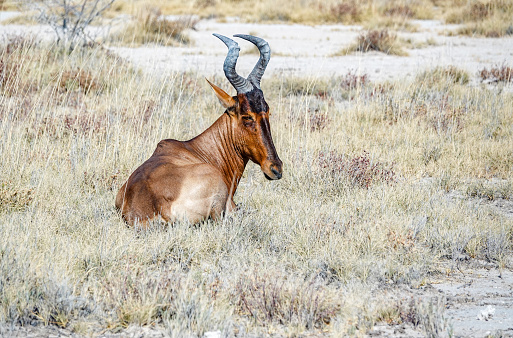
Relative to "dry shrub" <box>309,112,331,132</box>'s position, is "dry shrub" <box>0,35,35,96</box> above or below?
above

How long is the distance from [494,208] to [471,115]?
12.6 feet

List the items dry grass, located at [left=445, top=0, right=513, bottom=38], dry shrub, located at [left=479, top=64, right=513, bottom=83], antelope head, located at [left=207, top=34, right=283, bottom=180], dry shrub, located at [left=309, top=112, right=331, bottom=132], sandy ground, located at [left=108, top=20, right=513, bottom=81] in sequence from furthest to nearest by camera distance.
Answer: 1. dry grass, located at [left=445, top=0, right=513, bottom=38]
2. sandy ground, located at [left=108, top=20, right=513, bottom=81]
3. dry shrub, located at [left=479, top=64, right=513, bottom=83]
4. dry shrub, located at [left=309, top=112, right=331, bottom=132]
5. antelope head, located at [left=207, top=34, right=283, bottom=180]

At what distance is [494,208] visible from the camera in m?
7.04

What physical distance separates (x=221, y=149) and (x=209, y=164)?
0.61 metres

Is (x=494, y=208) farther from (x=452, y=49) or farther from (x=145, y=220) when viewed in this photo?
(x=452, y=49)

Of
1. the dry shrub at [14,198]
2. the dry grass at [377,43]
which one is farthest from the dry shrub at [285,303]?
the dry grass at [377,43]

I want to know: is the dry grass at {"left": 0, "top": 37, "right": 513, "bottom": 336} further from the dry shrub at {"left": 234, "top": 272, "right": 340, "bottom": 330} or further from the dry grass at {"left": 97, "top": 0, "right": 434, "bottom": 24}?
the dry grass at {"left": 97, "top": 0, "right": 434, "bottom": 24}

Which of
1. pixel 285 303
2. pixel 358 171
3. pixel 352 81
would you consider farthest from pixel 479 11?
pixel 285 303

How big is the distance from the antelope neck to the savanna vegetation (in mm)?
431

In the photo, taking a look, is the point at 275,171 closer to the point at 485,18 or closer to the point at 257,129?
the point at 257,129

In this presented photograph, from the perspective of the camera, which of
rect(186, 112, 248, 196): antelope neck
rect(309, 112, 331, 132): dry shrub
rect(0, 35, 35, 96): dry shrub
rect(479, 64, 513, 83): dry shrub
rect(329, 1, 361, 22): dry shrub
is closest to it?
rect(186, 112, 248, 196): antelope neck

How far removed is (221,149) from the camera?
6625 mm

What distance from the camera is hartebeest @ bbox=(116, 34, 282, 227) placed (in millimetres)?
5496

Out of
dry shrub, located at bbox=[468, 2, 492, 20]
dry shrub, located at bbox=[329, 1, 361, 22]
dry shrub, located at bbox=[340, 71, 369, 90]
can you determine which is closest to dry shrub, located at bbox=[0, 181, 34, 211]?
dry shrub, located at bbox=[340, 71, 369, 90]
